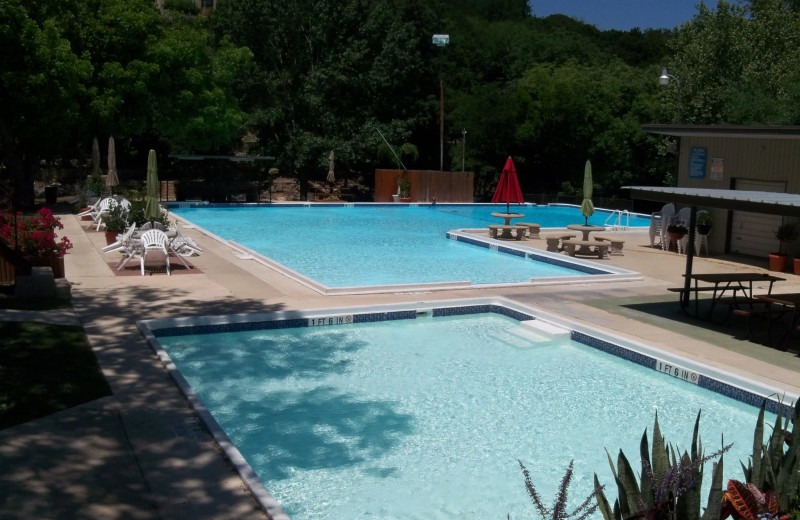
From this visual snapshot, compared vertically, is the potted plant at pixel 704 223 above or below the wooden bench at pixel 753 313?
above

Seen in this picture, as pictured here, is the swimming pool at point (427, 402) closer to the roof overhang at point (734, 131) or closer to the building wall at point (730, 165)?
the roof overhang at point (734, 131)

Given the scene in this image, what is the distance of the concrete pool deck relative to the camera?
5.41 metres

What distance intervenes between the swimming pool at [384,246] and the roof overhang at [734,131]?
441 centimetres

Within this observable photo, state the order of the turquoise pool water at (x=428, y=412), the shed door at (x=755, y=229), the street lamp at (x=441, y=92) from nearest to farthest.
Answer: the turquoise pool water at (x=428, y=412)
the shed door at (x=755, y=229)
the street lamp at (x=441, y=92)

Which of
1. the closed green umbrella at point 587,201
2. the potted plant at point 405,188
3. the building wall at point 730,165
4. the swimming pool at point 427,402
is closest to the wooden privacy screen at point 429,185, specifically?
the potted plant at point 405,188

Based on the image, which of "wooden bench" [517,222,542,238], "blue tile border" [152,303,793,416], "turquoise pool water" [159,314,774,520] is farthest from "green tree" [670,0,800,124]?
"turquoise pool water" [159,314,774,520]

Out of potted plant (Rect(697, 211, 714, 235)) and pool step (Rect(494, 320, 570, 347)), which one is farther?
potted plant (Rect(697, 211, 714, 235))

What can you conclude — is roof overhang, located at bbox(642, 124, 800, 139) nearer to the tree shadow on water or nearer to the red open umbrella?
the red open umbrella

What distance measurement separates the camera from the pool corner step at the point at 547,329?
1130 cm

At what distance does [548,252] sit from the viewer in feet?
62.5

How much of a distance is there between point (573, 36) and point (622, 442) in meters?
49.7

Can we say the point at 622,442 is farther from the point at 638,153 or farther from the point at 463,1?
the point at 463,1

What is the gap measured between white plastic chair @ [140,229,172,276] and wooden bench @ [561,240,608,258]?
9281 mm

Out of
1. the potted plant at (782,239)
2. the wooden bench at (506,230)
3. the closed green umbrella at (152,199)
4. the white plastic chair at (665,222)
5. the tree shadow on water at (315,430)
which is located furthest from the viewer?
the wooden bench at (506,230)
